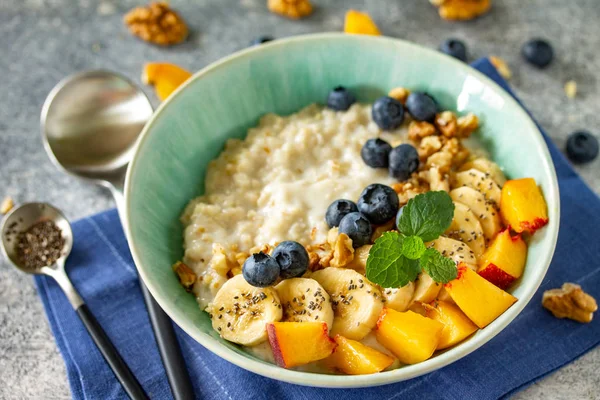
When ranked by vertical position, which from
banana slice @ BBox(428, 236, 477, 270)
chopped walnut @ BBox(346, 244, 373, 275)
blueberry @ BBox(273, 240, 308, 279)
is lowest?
chopped walnut @ BBox(346, 244, 373, 275)

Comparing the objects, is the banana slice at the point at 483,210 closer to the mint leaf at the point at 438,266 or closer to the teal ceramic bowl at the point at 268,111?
the teal ceramic bowl at the point at 268,111

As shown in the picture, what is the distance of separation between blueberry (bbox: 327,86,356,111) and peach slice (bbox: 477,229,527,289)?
2.34ft

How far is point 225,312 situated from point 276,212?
366mm

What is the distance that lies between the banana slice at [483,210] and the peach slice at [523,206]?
3 cm

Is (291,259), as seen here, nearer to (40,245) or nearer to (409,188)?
(409,188)

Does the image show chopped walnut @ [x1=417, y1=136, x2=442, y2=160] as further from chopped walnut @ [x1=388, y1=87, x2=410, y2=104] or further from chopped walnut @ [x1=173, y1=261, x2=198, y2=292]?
chopped walnut @ [x1=173, y1=261, x2=198, y2=292]

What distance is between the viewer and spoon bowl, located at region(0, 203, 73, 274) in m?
2.00

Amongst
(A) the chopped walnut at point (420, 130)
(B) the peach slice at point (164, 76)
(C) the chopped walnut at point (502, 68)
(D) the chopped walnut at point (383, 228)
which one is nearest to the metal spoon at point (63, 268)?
(B) the peach slice at point (164, 76)

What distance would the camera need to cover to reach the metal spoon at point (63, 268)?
1.73 m

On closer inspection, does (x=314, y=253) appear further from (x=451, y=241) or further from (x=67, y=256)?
(x=67, y=256)

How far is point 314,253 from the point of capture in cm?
177

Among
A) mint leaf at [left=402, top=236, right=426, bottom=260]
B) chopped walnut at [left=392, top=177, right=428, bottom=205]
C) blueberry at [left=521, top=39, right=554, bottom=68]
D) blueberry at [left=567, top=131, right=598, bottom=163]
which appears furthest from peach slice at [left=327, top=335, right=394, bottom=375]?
blueberry at [left=521, top=39, right=554, bottom=68]

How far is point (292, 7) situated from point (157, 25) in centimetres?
61

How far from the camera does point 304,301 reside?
1626mm
